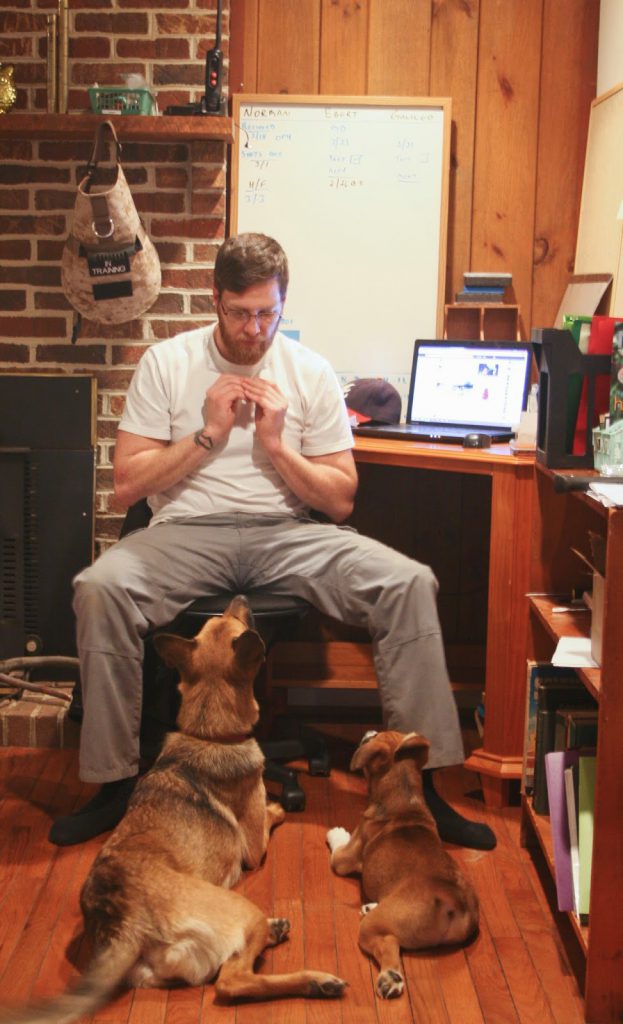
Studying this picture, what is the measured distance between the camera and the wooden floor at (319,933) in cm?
205

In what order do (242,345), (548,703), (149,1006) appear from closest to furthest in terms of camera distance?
(149,1006) → (548,703) → (242,345)

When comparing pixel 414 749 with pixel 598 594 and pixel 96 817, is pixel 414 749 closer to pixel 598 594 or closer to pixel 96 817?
pixel 598 594

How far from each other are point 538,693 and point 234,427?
39.9 inches

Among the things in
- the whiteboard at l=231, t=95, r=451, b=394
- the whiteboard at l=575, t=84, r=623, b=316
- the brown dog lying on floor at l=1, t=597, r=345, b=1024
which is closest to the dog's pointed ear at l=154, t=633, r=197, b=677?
the brown dog lying on floor at l=1, t=597, r=345, b=1024

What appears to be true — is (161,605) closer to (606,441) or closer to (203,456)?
(203,456)

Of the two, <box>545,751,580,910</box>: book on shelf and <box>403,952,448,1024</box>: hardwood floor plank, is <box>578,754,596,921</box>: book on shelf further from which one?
<box>403,952,448,1024</box>: hardwood floor plank

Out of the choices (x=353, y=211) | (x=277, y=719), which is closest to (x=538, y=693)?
(x=277, y=719)

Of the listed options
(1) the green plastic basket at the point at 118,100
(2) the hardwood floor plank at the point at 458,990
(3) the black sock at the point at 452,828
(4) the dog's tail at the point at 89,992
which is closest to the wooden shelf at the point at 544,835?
(3) the black sock at the point at 452,828

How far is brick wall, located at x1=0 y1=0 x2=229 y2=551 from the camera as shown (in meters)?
3.40

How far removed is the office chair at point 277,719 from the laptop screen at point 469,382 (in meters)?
0.89

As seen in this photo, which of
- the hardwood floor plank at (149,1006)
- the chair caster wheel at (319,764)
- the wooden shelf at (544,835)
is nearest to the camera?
the hardwood floor plank at (149,1006)

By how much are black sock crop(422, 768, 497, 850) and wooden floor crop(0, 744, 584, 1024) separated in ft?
0.10

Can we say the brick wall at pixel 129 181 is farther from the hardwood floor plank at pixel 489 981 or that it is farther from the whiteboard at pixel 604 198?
the hardwood floor plank at pixel 489 981

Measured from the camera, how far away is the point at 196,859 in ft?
7.36
